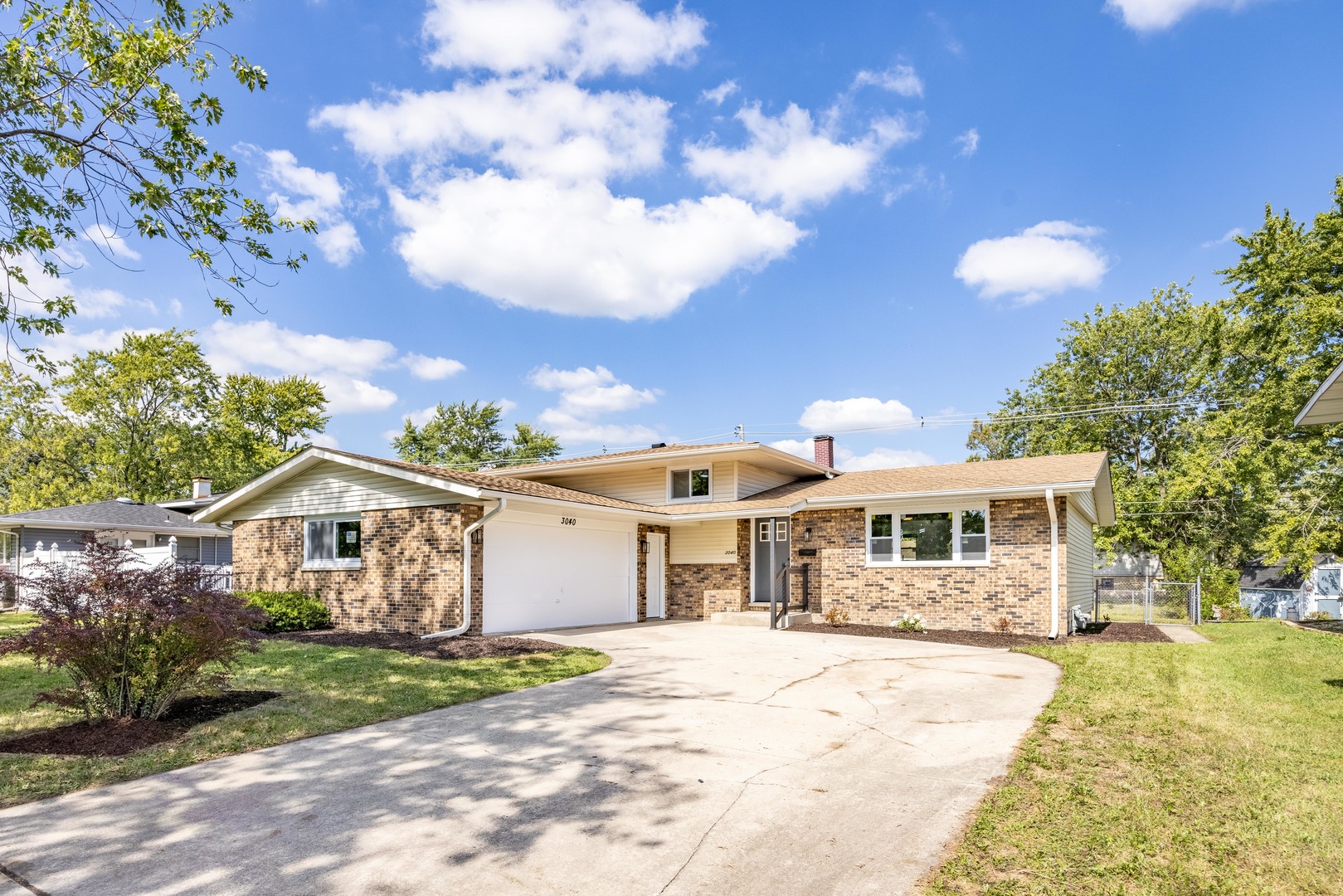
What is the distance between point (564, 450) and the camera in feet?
162

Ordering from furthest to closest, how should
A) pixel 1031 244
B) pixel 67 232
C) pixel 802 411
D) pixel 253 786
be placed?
pixel 802 411
pixel 1031 244
pixel 67 232
pixel 253 786

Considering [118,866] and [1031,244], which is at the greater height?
[1031,244]

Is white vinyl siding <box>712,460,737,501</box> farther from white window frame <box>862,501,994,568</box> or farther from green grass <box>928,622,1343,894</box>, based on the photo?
green grass <box>928,622,1343,894</box>

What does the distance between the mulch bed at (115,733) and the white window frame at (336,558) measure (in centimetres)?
753

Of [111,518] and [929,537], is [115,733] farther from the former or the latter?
[111,518]

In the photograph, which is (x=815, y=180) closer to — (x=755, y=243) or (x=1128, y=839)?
(x=755, y=243)

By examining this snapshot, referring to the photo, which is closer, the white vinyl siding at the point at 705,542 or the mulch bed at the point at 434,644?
the mulch bed at the point at 434,644

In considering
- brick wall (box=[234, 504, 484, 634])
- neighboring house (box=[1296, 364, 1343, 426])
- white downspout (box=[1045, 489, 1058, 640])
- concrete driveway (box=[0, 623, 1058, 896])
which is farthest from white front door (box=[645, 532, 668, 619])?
neighboring house (box=[1296, 364, 1343, 426])

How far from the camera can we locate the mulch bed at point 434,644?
35.2ft

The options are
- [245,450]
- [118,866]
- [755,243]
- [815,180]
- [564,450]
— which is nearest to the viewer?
[118,866]

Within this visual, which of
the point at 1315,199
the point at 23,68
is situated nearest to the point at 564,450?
the point at 1315,199

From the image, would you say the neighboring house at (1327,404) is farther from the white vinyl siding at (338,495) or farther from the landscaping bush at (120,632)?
the white vinyl siding at (338,495)

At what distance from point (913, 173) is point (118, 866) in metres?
16.4

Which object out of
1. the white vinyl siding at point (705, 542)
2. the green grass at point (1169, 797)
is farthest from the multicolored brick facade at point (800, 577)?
the green grass at point (1169, 797)
